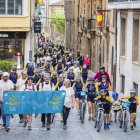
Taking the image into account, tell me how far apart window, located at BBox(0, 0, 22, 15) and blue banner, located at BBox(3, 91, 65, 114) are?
24.2 meters

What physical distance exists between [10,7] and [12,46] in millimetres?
2790

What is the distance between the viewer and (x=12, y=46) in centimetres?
→ 4450

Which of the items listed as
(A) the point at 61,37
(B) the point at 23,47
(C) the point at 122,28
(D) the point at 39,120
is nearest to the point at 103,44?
(B) the point at 23,47

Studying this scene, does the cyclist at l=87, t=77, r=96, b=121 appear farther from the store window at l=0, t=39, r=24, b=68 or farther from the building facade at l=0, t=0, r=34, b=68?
the store window at l=0, t=39, r=24, b=68

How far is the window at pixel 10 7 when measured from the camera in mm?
43344

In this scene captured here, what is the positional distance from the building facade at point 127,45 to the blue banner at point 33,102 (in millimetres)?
8930

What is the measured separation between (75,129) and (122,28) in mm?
15400

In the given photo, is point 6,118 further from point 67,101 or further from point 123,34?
point 123,34

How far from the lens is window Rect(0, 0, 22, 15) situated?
43.3m

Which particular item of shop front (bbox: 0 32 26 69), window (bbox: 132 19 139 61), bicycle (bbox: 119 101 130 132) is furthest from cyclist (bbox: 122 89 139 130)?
shop front (bbox: 0 32 26 69)

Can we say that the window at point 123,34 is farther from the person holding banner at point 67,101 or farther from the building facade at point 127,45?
the person holding banner at point 67,101

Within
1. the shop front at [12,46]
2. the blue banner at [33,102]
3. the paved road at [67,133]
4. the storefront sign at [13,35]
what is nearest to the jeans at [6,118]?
the blue banner at [33,102]

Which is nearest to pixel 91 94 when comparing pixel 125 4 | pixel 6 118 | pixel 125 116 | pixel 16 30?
pixel 125 116

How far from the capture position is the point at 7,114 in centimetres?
1947
